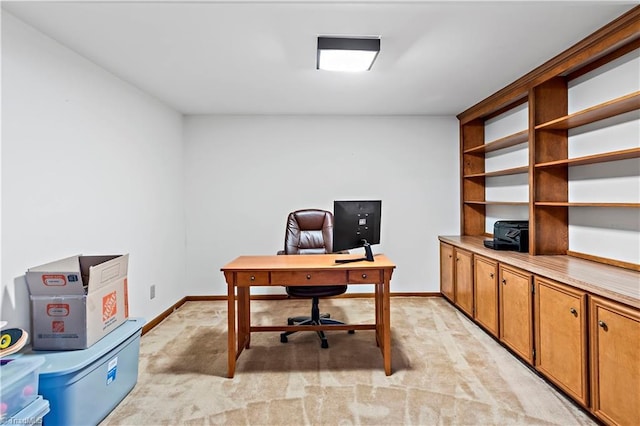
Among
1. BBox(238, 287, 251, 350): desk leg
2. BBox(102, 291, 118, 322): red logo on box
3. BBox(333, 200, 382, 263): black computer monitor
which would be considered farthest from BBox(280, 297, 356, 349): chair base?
BBox(102, 291, 118, 322): red logo on box

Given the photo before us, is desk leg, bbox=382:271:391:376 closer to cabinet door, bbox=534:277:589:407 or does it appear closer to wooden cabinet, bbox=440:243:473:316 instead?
cabinet door, bbox=534:277:589:407

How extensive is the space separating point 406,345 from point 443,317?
35.5 inches

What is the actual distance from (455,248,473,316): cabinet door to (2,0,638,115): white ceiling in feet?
5.54

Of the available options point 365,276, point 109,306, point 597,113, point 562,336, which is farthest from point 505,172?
point 109,306

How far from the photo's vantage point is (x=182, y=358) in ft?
9.06

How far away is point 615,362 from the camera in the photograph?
69.2 inches

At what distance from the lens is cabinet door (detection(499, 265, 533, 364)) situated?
8.18ft

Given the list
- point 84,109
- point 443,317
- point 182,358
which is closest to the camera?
point 84,109

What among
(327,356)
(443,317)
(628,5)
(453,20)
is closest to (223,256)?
(327,356)

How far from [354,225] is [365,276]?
40 cm

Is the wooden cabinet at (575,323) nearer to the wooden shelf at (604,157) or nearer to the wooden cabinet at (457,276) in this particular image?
the wooden cabinet at (457,276)

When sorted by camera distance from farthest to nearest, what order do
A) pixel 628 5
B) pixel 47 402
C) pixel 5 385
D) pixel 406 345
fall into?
pixel 406 345, pixel 628 5, pixel 47 402, pixel 5 385

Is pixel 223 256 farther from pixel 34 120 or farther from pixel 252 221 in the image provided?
pixel 34 120

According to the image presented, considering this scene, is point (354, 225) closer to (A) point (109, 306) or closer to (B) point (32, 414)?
(A) point (109, 306)
